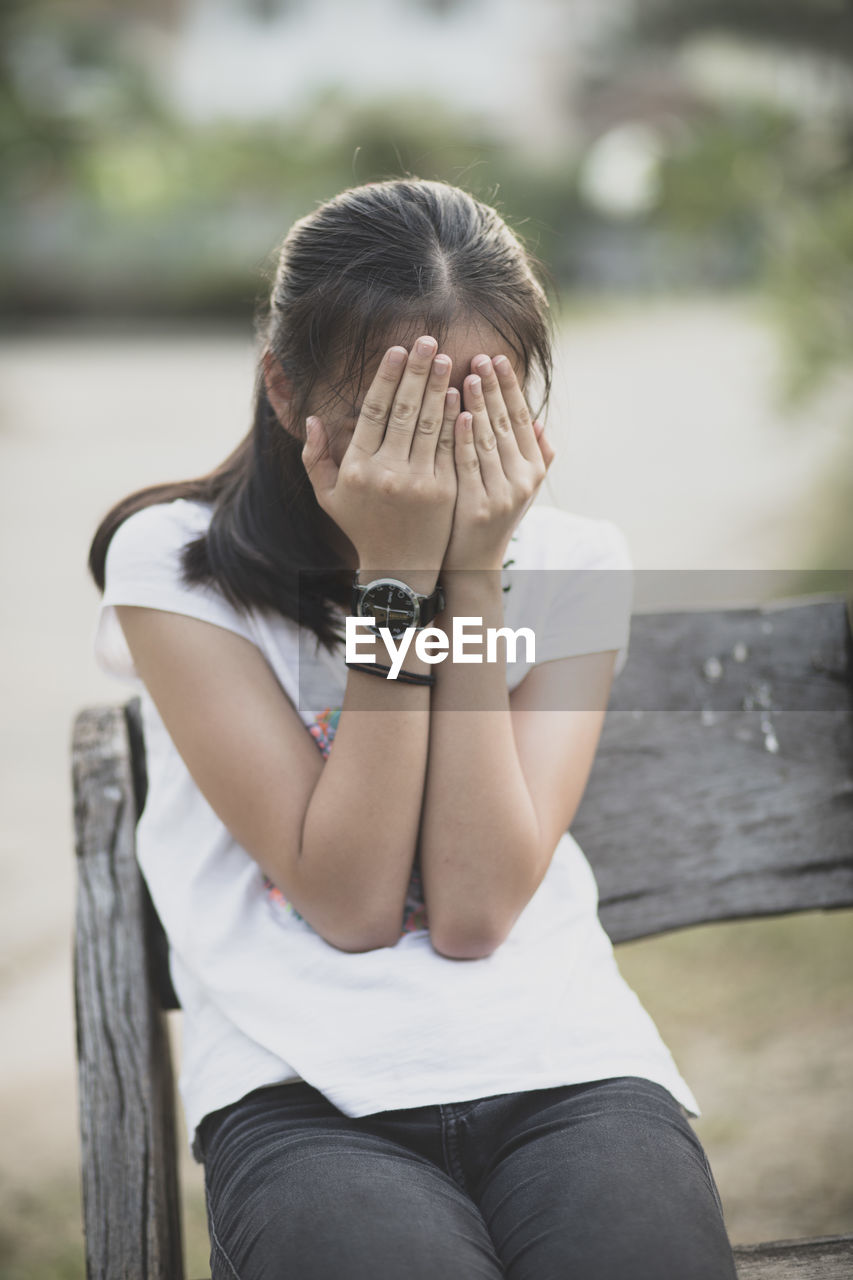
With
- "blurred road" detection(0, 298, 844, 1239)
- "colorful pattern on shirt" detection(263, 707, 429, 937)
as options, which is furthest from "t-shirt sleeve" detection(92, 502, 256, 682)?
"blurred road" detection(0, 298, 844, 1239)

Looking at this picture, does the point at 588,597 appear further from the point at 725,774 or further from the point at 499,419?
the point at 725,774

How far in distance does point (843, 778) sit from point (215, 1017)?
112cm

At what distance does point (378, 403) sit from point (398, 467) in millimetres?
85

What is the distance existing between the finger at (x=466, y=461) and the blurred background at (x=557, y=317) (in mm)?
224

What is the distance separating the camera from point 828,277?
382 cm

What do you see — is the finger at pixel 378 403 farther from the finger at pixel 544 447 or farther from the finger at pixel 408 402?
the finger at pixel 544 447

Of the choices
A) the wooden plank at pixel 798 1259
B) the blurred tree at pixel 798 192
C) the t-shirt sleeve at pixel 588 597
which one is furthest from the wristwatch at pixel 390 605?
the blurred tree at pixel 798 192

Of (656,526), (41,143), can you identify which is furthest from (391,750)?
(41,143)

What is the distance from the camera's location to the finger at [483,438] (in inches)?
58.1

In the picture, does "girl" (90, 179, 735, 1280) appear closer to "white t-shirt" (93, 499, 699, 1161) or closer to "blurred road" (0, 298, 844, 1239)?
"white t-shirt" (93, 499, 699, 1161)

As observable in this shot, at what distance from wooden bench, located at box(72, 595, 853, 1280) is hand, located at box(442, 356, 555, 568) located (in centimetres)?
52

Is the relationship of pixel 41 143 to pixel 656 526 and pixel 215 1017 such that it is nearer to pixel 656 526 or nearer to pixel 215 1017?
pixel 656 526

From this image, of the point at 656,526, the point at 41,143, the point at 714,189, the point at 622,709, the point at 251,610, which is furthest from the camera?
the point at 41,143

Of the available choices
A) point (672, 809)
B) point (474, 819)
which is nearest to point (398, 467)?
point (474, 819)
